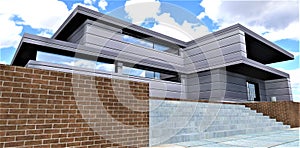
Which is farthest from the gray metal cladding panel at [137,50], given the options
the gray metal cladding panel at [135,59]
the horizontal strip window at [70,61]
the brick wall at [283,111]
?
the brick wall at [283,111]

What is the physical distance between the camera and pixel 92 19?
11602 mm

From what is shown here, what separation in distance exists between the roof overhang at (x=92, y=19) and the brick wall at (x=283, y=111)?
785 centimetres

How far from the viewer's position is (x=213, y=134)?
203 inches

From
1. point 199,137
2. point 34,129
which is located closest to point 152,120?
point 199,137

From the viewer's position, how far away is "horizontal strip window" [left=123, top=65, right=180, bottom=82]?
12.1 meters

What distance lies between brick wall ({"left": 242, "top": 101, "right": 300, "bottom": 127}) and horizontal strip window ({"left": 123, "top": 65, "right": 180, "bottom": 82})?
6.28 m

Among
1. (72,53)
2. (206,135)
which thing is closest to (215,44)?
(72,53)

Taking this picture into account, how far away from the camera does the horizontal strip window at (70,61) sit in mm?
9570

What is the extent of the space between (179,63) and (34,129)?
12927 mm

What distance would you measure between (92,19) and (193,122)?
30.1 ft

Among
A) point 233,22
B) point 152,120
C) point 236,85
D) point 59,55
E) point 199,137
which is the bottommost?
point 199,137

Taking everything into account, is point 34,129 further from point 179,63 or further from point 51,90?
point 179,63

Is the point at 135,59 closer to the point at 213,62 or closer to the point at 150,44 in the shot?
the point at 150,44

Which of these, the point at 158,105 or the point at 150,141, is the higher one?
the point at 158,105
